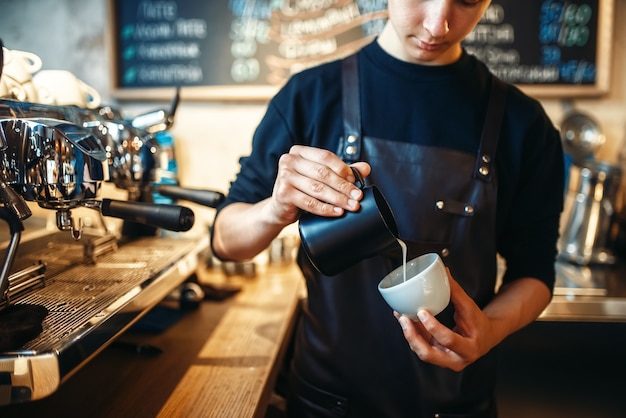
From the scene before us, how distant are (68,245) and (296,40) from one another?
111 cm

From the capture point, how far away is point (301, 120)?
1000 millimetres

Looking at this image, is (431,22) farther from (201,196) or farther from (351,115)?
(201,196)

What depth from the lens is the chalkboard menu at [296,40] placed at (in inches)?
70.7

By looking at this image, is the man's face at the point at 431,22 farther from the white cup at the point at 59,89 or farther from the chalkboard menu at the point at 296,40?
the chalkboard menu at the point at 296,40

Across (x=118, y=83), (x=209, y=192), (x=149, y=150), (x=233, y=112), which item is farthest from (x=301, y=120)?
(x=118, y=83)

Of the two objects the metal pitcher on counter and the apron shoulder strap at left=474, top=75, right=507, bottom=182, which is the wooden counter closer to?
the apron shoulder strap at left=474, top=75, right=507, bottom=182

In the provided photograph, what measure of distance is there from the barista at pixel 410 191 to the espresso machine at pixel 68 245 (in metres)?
→ 0.18

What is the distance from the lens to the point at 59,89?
3.63 ft

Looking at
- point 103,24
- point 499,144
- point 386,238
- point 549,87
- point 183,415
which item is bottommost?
point 183,415

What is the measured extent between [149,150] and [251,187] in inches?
10.1

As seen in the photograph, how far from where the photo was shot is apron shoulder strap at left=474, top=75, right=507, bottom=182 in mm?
963

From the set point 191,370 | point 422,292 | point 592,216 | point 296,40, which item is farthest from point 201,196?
point 592,216

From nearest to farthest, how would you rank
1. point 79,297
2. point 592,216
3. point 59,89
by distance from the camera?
point 79,297, point 59,89, point 592,216

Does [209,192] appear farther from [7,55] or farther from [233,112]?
[233,112]
